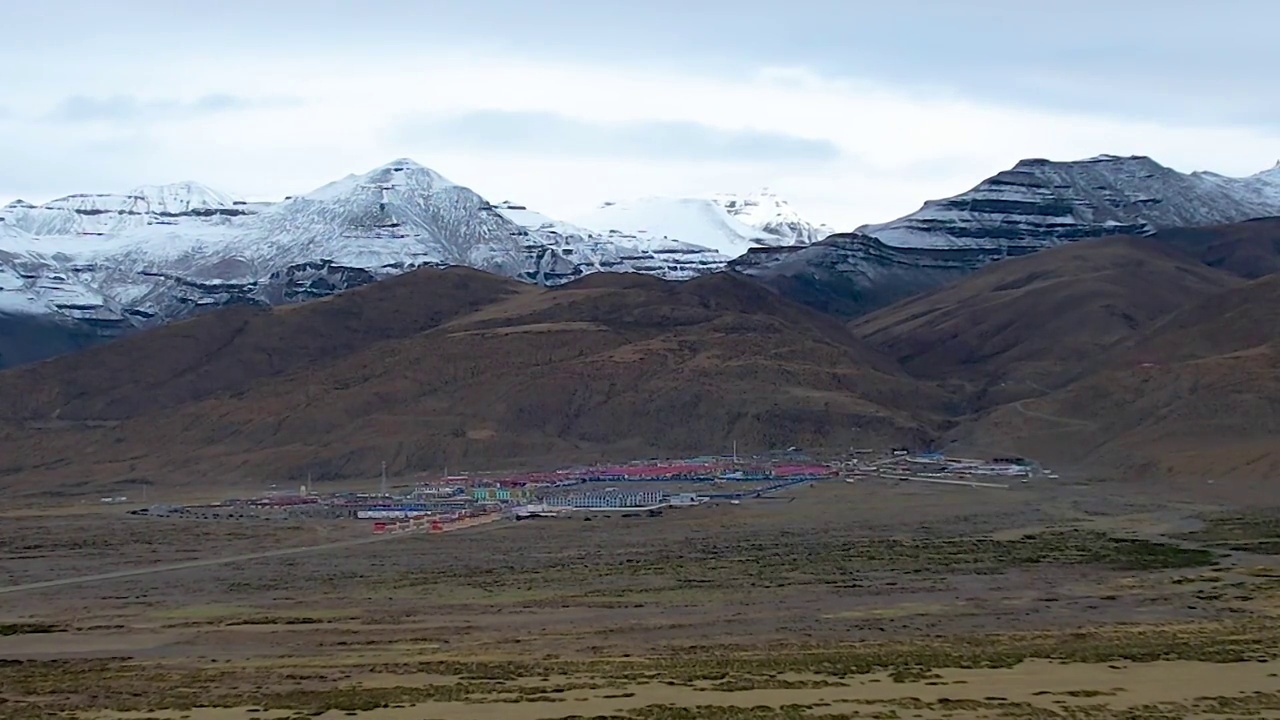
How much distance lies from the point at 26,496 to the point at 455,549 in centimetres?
6967

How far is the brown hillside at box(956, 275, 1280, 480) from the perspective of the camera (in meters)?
138

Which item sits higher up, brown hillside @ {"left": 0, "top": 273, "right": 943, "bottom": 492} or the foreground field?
brown hillside @ {"left": 0, "top": 273, "right": 943, "bottom": 492}

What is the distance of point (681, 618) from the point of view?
229ft

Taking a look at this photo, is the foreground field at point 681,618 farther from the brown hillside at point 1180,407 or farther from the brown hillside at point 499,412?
the brown hillside at point 499,412

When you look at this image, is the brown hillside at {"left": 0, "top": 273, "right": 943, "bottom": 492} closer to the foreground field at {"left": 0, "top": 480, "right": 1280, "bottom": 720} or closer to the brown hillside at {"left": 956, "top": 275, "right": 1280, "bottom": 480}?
the brown hillside at {"left": 956, "top": 275, "right": 1280, "bottom": 480}

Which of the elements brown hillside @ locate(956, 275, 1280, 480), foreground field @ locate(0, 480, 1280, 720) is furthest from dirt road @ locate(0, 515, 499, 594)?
brown hillside @ locate(956, 275, 1280, 480)

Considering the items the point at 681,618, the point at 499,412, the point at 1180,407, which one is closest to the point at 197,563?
the point at 681,618

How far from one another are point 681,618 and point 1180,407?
8965 centimetres

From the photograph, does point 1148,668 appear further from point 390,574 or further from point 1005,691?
point 390,574

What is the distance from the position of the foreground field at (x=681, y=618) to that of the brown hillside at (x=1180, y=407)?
878 inches

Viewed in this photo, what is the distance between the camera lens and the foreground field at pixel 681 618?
5134cm

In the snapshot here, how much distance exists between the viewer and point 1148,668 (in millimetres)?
54406

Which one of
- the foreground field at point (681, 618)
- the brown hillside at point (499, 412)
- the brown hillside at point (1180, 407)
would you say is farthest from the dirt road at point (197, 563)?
the brown hillside at point (1180, 407)

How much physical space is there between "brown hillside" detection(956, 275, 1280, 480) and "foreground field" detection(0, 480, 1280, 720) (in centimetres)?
2230
